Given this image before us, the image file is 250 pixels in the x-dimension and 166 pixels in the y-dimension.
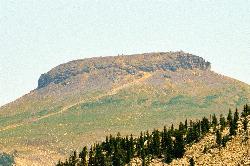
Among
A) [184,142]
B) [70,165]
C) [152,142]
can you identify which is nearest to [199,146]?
[184,142]

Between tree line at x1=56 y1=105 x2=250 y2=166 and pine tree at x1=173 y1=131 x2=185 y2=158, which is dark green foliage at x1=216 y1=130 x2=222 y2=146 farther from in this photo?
pine tree at x1=173 y1=131 x2=185 y2=158

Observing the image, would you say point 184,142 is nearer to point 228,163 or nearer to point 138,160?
point 138,160

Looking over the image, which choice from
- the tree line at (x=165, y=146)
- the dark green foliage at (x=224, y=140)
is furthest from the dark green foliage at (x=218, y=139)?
the dark green foliage at (x=224, y=140)

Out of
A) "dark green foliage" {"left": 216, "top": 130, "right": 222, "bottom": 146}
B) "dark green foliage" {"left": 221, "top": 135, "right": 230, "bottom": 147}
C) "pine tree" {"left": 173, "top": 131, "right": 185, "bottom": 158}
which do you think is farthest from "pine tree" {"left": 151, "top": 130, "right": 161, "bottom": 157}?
"dark green foliage" {"left": 221, "top": 135, "right": 230, "bottom": 147}

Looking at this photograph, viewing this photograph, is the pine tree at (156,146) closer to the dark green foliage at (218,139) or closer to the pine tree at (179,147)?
the pine tree at (179,147)

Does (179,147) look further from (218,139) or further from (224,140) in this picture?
(224,140)

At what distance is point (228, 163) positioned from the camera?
121 m

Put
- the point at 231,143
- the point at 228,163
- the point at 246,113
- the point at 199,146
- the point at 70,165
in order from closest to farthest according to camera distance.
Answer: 1. the point at 228,163
2. the point at 231,143
3. the point at 199,146
4. the point at 246,113
5. the point at 70,165

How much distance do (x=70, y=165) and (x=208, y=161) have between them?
48.4 metres

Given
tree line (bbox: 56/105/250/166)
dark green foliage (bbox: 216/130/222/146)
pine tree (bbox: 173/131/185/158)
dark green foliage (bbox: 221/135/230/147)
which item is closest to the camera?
dark green foliage (bbox: 221/135/230/147)

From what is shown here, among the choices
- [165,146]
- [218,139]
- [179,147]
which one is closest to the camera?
[218,139]

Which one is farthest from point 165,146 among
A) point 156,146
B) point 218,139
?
point 218,139

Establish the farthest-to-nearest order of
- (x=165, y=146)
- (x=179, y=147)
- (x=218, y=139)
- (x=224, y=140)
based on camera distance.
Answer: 1. (x=165, y=146)
2. (x=179, y=147)
3. (x=218, y=139)
4. (x=224, y=140)

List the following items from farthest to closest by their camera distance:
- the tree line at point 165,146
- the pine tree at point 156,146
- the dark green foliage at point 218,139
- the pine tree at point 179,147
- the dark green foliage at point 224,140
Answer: the pine tree at point 156,146, the tree line at point 165,146, the pine tree at point 179,147, the dark green foliage at point 218,139, the dark green foliage at point 224,140
